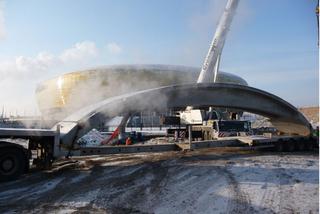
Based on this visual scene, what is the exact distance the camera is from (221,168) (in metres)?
10.6

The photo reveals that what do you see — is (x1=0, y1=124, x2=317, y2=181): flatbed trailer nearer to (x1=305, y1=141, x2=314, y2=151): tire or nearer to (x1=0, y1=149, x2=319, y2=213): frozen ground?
(x1=0, y1=149, x2=319, y2=213): frozen ground

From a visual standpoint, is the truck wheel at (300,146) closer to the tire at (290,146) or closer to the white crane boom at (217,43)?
the tire at (290,146)

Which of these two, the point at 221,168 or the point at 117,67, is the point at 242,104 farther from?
the point at 117,67

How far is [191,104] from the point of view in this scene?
47.1 feet

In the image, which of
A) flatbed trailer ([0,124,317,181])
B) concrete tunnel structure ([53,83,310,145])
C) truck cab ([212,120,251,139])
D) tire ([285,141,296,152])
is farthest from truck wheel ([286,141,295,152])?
flatbed trailer ([0,124,317,181])

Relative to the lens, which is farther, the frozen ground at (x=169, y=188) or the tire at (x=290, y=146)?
the tire at (x=290, y=146)

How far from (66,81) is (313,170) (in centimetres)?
7349

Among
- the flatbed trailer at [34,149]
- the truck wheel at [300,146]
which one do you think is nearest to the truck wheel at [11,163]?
the flatbed trailer at [34,149]

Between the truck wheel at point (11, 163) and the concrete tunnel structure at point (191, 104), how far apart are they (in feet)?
4.64

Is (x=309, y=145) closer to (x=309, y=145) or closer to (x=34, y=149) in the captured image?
(x=309, y=145)

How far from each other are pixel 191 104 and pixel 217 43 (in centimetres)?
1564

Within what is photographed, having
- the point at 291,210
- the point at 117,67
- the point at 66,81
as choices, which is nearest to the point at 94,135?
the point at 291,210

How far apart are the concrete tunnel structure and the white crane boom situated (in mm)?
10842

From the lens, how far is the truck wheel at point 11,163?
31.3 feet
